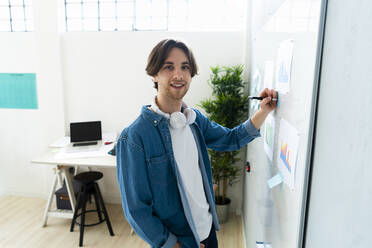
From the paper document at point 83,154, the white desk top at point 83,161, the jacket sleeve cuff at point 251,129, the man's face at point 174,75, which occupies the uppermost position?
the man's face at point 174,75

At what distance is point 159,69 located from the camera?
50.3 inches

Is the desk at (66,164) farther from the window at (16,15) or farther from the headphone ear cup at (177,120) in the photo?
the window at (16,15)

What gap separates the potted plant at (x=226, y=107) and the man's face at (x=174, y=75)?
160 centimetres

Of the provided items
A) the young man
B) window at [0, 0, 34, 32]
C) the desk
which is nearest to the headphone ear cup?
the young man

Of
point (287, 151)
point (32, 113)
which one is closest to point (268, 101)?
point (287, 151)

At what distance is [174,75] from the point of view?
1253 millimetres

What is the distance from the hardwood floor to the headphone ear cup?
1.93 m

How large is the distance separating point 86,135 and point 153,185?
87.9 inches

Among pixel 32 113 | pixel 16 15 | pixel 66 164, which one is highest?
pixel 16 15

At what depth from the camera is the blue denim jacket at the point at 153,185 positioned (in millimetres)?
1196

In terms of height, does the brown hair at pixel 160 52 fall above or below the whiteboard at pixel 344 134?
above

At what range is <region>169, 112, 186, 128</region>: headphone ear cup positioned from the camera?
4.26 feet

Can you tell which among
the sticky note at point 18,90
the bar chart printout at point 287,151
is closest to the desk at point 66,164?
the sticky note at point 18,90

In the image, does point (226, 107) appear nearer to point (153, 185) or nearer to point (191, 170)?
point (191, 170)
